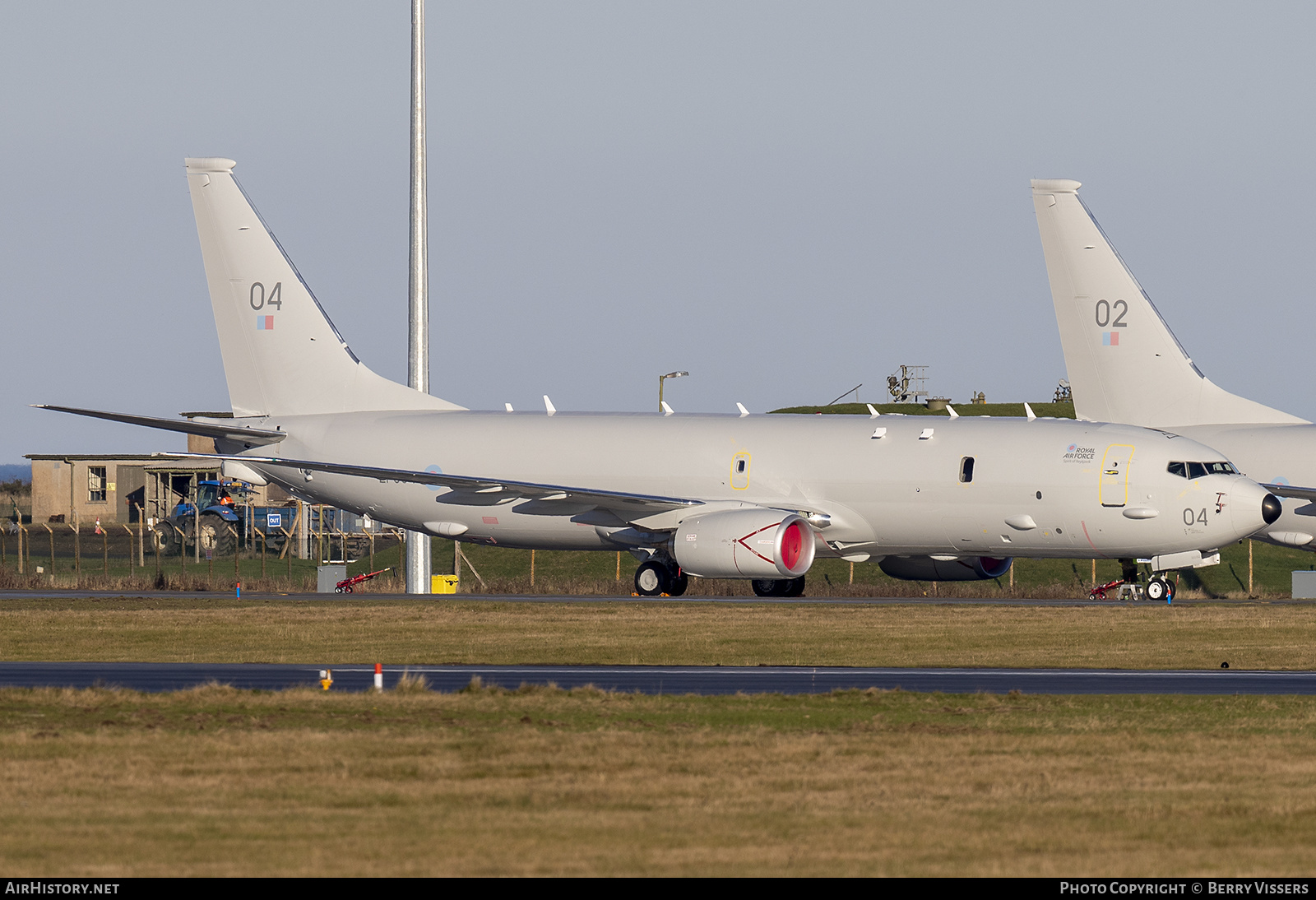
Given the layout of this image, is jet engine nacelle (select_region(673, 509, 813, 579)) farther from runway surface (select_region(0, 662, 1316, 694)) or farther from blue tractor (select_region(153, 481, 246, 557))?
blue tractor (select_region(153, 481, 246, 557))

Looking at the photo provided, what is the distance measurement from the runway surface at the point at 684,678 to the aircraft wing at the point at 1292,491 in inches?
668

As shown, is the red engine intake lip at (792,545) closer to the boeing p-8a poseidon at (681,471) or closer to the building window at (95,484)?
the boeing p-8a poseidon at (681,471)

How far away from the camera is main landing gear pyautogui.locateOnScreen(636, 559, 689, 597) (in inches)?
1918

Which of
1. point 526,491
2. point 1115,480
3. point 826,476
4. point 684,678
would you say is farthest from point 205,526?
point 684,678

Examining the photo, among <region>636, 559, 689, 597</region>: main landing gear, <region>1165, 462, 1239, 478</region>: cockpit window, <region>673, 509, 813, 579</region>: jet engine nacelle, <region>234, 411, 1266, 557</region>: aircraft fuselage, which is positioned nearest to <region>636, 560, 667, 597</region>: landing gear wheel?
A: <region>636, 559, 689, 597</region>: main landing gear

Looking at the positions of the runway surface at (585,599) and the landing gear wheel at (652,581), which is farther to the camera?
the landing gear wheel at (652,581)

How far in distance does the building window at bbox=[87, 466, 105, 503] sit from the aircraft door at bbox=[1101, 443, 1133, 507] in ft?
225

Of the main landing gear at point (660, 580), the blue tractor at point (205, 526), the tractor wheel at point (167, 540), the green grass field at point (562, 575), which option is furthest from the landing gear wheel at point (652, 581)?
the tractor wheel at point (167, 540)

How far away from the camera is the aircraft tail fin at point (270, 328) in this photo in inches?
2093

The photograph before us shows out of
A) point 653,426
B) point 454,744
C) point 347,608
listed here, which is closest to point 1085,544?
point 653,426

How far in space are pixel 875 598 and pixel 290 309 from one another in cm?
1828

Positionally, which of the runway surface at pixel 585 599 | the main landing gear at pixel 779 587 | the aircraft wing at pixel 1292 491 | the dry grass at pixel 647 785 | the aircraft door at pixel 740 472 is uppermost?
the aircraft door at pixel 740 472

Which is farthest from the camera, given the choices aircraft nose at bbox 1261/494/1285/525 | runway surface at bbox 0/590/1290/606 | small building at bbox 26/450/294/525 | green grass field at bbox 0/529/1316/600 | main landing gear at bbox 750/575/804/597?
small building at bbox 26/450/294/525
